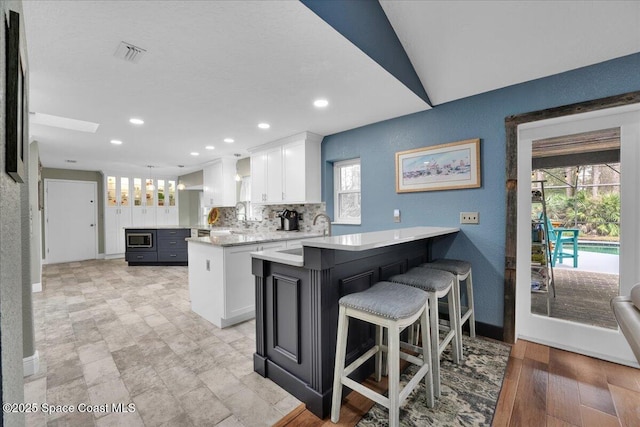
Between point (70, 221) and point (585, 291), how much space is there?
30.9ft

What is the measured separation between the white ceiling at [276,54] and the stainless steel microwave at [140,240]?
3.50 m

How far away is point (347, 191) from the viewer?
3.96 metres

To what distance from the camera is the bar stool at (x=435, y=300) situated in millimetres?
1760

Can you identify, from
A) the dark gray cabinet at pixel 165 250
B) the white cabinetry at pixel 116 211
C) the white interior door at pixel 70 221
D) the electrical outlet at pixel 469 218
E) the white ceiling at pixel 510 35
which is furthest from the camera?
the white cabinetry at pixel 116 211

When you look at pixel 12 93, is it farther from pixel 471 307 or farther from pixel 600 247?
pixel 600 247

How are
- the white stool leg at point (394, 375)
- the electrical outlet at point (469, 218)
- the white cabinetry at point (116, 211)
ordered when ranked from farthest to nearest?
1. the white cabinetry at point (116, 211)
2. the electrical outlet at point (469, 218)
3. the white stool leg at point (394, 375)

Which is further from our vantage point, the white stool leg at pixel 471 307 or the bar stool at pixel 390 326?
the white stool leg at pixel 471 307

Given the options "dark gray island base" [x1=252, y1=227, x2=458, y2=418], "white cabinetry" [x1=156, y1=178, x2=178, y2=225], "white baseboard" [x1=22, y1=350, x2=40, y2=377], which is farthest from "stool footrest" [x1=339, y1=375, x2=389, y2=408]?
"white cabinetry" [x1=156, y1=178, x2=178, y2=225]

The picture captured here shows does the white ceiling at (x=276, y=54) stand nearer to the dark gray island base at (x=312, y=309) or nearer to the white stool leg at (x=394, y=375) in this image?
the dark gray island base at (x=312, y=309)

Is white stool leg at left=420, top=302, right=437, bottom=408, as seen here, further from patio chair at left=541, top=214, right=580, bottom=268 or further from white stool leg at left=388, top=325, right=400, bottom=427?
patio chair at left=541, top=214, right=580, bottom=268

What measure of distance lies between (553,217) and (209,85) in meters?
3.30

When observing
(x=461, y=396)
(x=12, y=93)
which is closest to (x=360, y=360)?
(x=461, y=396)

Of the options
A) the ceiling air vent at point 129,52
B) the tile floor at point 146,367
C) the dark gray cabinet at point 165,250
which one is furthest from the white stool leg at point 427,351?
the dark gray cabinet at point 165,250

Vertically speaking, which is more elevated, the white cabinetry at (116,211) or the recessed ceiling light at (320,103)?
the recessed ceiling light at (320,103)
